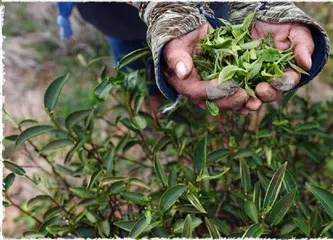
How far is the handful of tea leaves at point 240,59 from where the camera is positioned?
1.03m

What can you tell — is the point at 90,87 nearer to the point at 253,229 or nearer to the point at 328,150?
the point at 328,150

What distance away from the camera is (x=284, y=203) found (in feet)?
3.22

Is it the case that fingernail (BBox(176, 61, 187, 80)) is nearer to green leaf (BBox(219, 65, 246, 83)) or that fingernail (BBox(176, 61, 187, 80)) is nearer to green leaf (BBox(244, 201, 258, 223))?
green leaf (BBox(219, 65, 246, 83))

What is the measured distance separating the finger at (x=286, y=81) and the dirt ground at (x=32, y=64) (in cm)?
110

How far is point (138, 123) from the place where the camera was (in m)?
1.19

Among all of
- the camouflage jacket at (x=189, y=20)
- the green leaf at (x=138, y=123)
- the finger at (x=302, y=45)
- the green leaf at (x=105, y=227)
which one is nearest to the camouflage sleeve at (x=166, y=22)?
the camouflage jacket at (x=189, y=20)

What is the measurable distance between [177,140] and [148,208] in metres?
0.29

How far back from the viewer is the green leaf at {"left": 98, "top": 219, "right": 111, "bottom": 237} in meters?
1.14

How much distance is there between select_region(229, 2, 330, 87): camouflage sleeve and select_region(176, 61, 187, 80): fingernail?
0.89ft

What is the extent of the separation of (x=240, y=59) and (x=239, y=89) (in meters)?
0.08

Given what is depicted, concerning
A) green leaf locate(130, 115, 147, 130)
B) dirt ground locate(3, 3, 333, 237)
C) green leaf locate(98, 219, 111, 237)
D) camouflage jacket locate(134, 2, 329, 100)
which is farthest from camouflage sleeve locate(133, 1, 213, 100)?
dirt ground locate(3, 3, 333, 237)

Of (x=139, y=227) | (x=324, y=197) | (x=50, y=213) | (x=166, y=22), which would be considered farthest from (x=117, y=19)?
(x=324, y=197)

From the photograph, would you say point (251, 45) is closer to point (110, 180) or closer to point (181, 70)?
point (181, 70)

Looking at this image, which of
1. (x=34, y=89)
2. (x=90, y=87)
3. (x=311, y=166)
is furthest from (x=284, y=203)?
(x=34, y=89)
